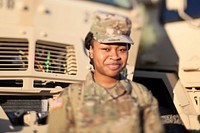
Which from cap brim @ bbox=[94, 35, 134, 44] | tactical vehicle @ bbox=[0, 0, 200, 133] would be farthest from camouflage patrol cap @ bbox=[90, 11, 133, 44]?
tactical vehicle @ bbox=[0, 0, 200, 133]

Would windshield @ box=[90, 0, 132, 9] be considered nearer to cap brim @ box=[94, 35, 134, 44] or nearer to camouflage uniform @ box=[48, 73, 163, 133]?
cap brim @ box=[94, 35, 134, 44]

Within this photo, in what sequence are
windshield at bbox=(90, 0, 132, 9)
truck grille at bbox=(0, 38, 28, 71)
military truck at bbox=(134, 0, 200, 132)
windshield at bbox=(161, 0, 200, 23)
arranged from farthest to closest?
windshield at bbox=(161, 0, 200, 23) → military truck at bbox=(134, 0, 200, 132) → windshield at bbox=(90, 0, 132, 9) → truck grille at bbox=(0, 38, 28, 71)

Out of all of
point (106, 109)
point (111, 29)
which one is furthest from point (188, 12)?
point (106, 109)

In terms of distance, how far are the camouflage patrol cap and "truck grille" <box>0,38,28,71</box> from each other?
127cm

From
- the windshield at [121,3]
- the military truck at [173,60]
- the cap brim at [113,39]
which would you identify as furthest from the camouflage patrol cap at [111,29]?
the military truck at [173,60]

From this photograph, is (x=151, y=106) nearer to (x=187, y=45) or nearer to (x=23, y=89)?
(x=23, y=89)

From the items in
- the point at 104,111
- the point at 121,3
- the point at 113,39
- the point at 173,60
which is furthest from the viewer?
the point at 173,60

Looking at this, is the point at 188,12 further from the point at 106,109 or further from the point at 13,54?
the point at 106,109

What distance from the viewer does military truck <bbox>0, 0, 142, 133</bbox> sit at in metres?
3.01

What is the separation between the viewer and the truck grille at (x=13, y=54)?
301cm

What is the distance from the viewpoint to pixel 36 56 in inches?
120

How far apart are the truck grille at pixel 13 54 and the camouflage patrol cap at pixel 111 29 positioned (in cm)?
127

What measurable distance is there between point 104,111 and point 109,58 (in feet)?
0.89

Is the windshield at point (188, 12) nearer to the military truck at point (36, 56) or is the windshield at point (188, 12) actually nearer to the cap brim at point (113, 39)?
the military truck at point (36, 56)
